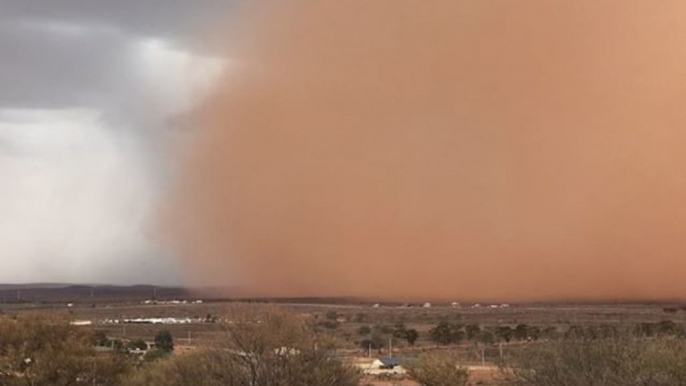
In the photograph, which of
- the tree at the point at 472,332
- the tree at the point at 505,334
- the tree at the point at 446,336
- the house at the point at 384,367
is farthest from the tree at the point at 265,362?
the tree at the point at 472,332

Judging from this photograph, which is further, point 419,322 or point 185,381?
point 419,322

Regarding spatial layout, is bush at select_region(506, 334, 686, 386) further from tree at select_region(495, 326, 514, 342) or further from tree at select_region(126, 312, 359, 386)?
tree at select_region(495, 326, 514, 342)

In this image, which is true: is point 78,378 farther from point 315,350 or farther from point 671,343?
point 671,343

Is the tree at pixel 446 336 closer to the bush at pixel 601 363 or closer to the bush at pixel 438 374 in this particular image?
the bush at pixel 438 374

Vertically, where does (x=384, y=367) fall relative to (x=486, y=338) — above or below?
below

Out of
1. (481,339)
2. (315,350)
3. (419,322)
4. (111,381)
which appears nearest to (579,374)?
(315,350)

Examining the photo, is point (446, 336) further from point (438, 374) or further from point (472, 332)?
point (438, 374)

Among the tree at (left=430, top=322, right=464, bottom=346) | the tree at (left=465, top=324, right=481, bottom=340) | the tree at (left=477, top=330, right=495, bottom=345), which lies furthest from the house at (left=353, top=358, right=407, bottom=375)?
the tree at (left=465, top=324, right=481, bottom=340)

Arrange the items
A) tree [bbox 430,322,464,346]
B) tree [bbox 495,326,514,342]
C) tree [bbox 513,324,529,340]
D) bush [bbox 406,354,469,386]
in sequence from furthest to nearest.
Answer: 1. tree [bbox 430,322,464,346]
2. tree [bbox 495,326,514,342]
3. tree [bbox 513,324,529,340]
4. bush [bbox 406,354,469,386]

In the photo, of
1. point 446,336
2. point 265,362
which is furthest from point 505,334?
point 265,362

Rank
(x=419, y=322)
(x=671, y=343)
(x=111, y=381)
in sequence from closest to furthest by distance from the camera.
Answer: (x=671, y=343), (x=111, y=381), (x=419, y=322)

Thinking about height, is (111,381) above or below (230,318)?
below
